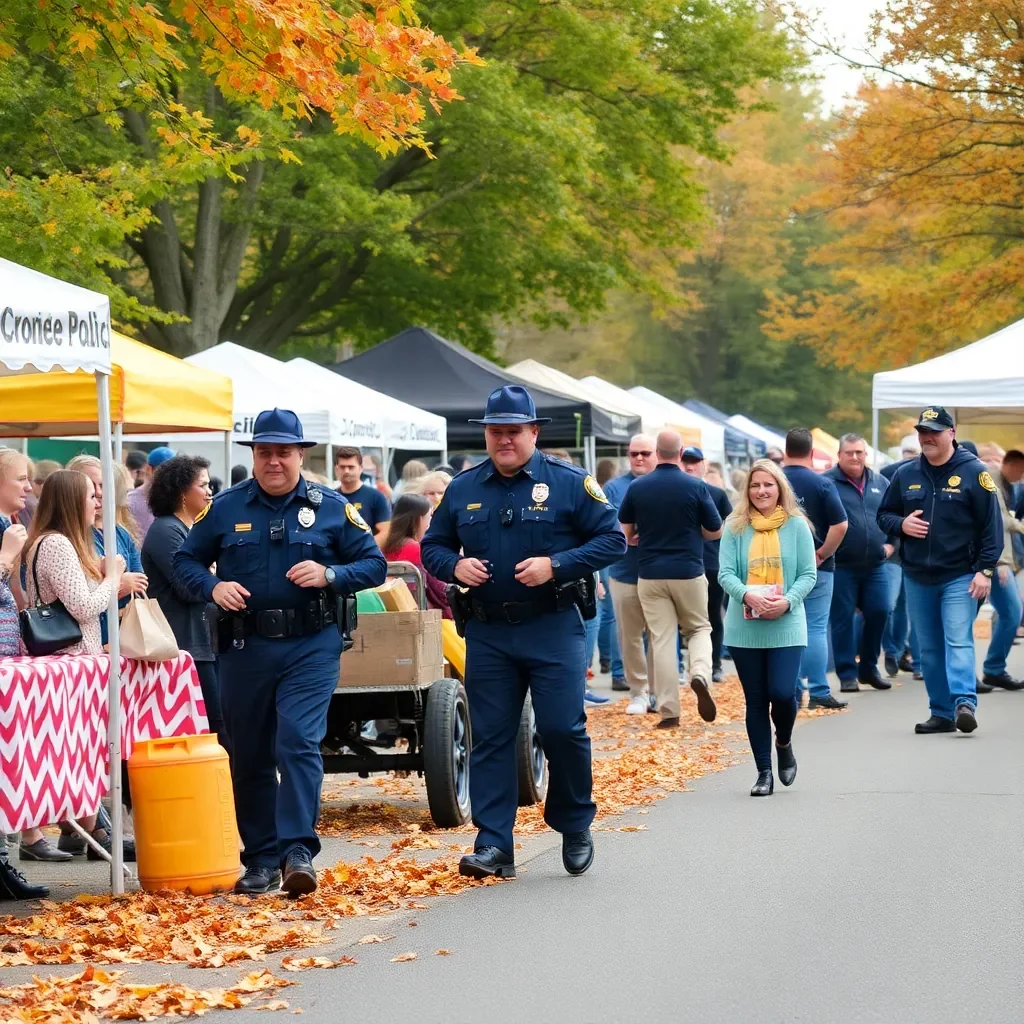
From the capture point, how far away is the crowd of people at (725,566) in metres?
8.74

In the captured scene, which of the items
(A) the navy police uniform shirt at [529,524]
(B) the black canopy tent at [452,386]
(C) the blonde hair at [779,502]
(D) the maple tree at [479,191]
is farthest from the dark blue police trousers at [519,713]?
(D) the maple tree at [479,191]

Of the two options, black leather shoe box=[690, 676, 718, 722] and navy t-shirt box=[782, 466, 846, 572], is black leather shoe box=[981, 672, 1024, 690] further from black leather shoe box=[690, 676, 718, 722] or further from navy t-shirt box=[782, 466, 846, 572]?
black leather shoe box=[690, 676, 718, 722]

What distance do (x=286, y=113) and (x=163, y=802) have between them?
5838mm

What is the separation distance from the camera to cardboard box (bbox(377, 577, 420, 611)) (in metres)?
9.95

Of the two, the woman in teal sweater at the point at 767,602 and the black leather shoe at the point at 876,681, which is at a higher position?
the woman in teal sweater at the point at 767,602

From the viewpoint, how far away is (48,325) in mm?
7738

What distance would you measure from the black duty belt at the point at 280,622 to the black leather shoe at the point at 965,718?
628cm

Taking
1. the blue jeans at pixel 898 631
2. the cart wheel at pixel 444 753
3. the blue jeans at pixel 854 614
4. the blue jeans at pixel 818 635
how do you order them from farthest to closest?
1. the blue jeans at pixel 898 631
2. the blue jeans at pixel 854 614
3. the blue jeans at pixel 818 635
4. the cart wheel at pixel 444 753

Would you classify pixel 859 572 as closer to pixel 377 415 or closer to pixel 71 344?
pixel 377 415

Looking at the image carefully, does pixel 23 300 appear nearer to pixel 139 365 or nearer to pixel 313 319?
pixel 139 365

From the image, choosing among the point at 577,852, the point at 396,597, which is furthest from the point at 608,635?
the point at 577,852

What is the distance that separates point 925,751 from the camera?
1239 cm

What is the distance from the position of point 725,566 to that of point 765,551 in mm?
251

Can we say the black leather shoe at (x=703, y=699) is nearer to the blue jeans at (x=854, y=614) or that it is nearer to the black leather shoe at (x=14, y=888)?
the blue jeans at (x=854, y=614)
